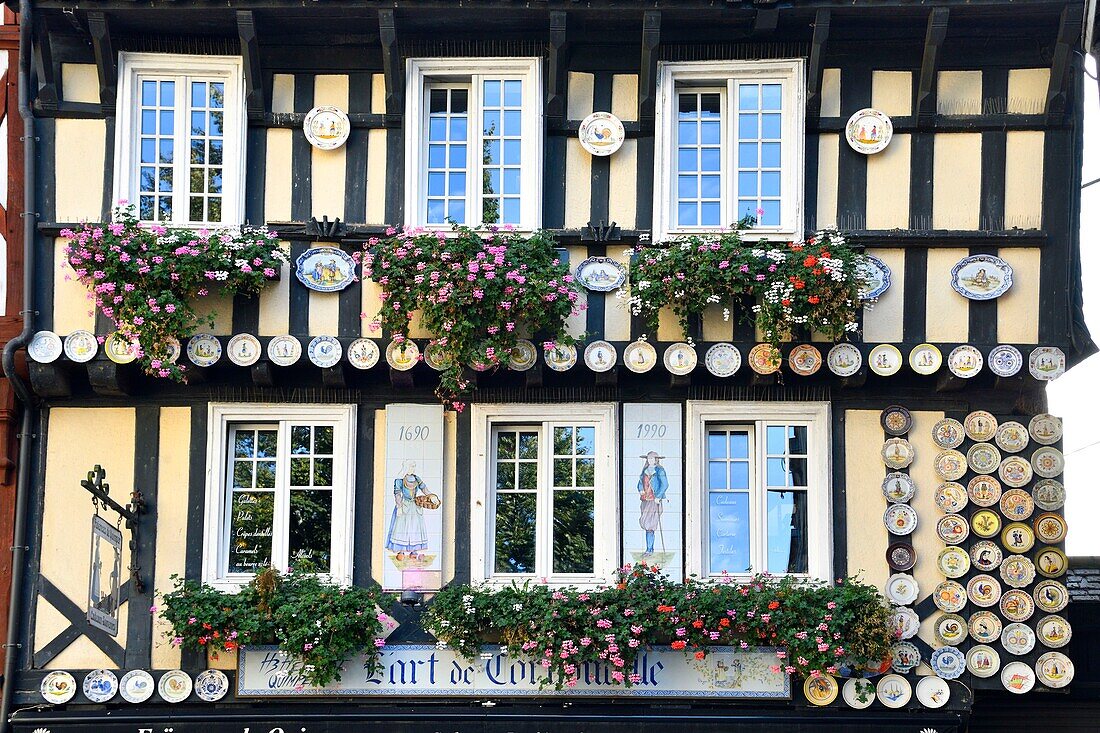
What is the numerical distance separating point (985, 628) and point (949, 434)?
1636 millimetres

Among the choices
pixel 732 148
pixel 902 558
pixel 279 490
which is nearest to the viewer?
pixel 902 558

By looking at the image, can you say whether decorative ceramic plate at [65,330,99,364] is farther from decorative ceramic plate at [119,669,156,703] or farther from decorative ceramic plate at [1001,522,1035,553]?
decorative ceramic plate at [1001,522,1035,553]

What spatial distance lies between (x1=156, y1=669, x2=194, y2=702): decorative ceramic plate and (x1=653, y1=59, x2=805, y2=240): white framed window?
18.3ft

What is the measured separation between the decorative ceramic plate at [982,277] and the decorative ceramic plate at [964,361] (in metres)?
0.49

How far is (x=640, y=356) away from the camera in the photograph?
13.4 m

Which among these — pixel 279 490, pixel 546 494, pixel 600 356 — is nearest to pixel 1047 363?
pixel 600 356

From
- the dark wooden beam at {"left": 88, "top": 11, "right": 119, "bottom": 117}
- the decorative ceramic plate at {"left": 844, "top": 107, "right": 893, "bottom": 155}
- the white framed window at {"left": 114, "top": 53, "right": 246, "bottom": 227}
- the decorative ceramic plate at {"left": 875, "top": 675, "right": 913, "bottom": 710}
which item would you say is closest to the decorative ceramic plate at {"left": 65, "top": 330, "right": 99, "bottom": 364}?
the white framed window at {"left": 114, "top": 53, "right": 246, "bottom": 227}

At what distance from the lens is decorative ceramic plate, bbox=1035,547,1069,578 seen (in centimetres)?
1309

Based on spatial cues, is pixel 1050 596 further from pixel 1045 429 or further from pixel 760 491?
pixel 760 491

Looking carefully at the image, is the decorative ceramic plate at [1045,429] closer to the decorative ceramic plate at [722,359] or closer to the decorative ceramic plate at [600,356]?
the decorative ceramic plate at [722,359]

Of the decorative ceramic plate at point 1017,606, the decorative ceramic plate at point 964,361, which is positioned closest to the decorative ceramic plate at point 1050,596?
the decorative ceramic plate at point 1017,606

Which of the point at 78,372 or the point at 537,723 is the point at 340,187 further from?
the point at 537,723

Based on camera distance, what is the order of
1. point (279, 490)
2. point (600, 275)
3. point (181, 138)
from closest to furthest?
point (600, 275)
point (279, 490)
point (181, 138)

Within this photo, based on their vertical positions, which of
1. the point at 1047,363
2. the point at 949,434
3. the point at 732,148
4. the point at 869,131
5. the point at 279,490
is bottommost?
the point at 279,490
